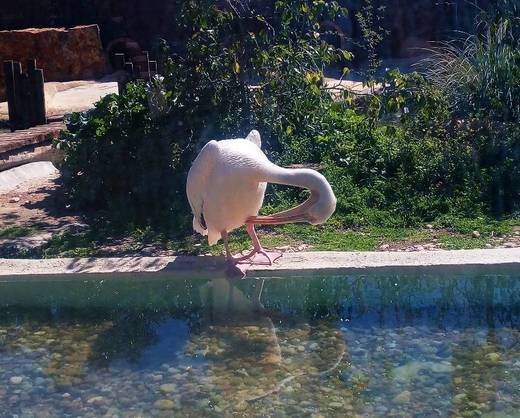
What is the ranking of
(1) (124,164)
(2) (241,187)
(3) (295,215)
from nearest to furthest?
(3) (295,215) < (2) (241,187) < (1) (124,164)

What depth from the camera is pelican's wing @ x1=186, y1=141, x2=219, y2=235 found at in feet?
21.9

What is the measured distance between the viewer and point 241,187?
21.4ft

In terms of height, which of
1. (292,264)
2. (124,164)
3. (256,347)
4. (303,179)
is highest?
(303,179)

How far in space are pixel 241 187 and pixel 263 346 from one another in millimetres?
1306

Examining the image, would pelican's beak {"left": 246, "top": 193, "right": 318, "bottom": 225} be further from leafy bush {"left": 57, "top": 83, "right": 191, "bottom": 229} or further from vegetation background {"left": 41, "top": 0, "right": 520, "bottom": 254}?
leafy bush {"left": 57, "top": 83, "right": 191, "bottom": 229}

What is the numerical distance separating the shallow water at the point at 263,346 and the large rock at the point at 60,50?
42.9 ft

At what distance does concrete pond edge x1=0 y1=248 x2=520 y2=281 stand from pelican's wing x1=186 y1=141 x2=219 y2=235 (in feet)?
1.22

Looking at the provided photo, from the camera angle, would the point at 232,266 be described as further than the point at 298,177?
Yes

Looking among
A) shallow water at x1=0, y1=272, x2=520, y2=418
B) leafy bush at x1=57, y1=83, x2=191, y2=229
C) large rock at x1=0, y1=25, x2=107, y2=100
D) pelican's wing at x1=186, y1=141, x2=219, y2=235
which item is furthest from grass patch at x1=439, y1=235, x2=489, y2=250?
large rock at x1=0, y1=25, x2=107, y2=100

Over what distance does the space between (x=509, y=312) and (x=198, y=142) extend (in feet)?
13.2

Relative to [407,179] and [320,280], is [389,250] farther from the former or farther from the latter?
[407,179]

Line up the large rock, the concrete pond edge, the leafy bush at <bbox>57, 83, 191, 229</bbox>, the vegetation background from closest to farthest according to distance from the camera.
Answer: the concrete pond edge, the vegetation background, the leafy bush at <bbox>57, 83, 191, 229</bbox>, the large rock

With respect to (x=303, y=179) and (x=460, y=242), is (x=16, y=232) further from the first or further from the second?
(x=460, y=242)

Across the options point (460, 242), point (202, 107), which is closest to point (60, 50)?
point (202, 107)
